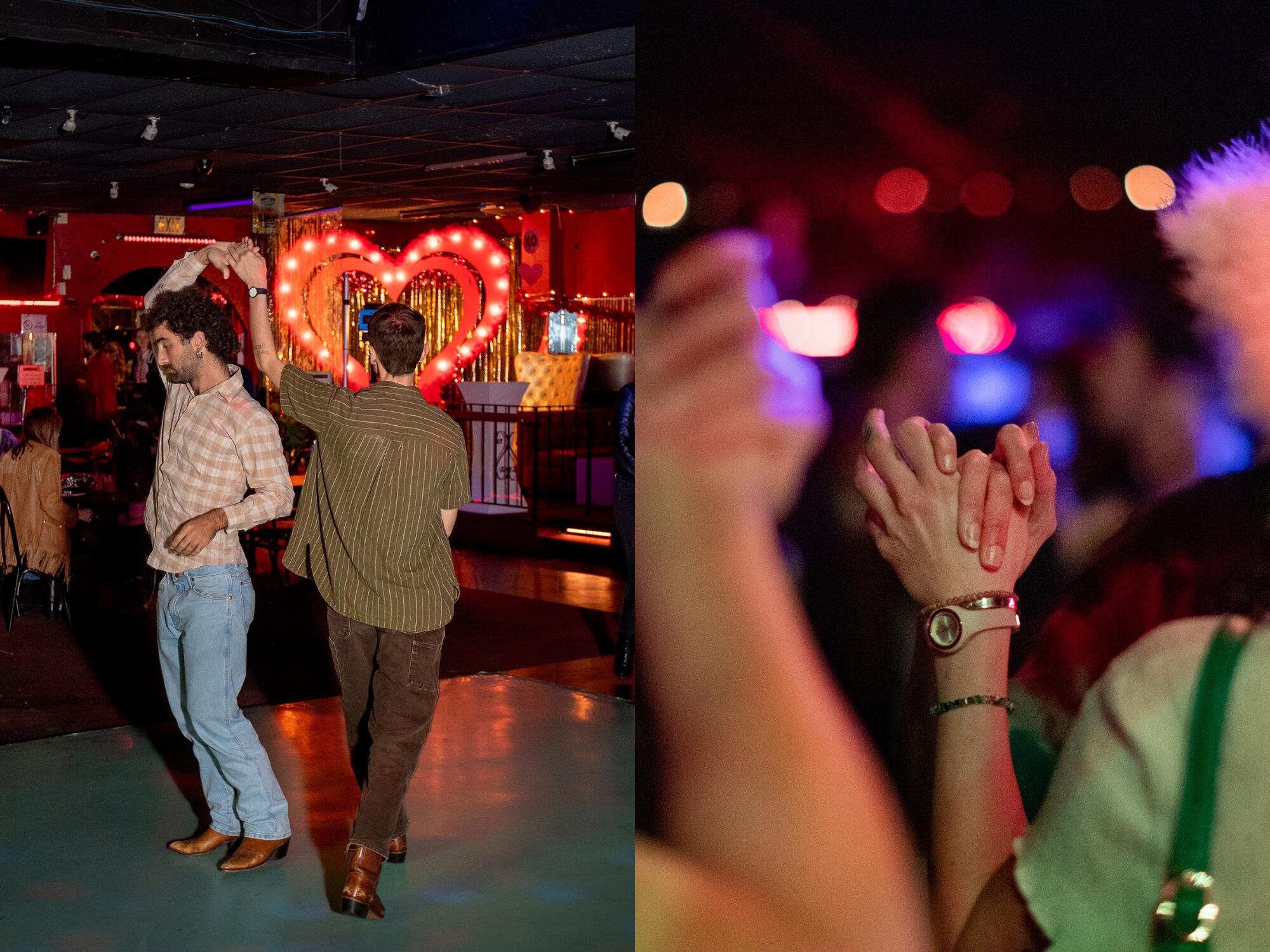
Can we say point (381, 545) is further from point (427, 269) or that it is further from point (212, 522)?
point (427, 269)

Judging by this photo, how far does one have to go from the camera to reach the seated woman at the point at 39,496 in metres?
7.08

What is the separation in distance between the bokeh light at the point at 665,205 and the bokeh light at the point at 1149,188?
0.66 m

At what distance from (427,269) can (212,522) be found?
10.7 metres


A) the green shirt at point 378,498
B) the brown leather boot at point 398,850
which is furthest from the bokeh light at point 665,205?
the brown leather boot at point 398,850

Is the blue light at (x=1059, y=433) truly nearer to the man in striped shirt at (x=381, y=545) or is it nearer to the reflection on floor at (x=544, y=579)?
the man in striped shirt at (x=381, y=545)

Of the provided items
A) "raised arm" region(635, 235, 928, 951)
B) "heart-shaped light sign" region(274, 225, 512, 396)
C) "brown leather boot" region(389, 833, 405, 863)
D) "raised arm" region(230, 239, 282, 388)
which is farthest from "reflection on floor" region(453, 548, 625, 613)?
"raised arm" region(635, 235, 928, 951)

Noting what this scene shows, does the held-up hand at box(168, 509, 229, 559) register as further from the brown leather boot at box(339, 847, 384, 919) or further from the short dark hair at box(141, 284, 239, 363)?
the brown leather boot at box(339, 847, 384, 919)

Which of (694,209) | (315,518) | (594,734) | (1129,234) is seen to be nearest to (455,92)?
(594,734)

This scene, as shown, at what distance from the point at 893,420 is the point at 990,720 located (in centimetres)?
42

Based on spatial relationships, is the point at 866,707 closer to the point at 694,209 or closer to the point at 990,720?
the point at 990,720

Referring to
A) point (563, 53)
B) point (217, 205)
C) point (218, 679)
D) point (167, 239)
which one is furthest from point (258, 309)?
point (167, 239)

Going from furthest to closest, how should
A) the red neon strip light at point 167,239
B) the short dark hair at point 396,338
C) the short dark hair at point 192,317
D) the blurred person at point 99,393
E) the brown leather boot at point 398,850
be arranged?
the red neon strip light at point 167,239, the blurred person at point 99,393, the brown leather boot at point 398,850, the short dark hair at point 192,317, the short dark hair at point 396,338

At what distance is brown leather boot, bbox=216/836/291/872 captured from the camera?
393 centimetres

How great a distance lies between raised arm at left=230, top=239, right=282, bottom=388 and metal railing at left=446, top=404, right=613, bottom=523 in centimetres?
721
